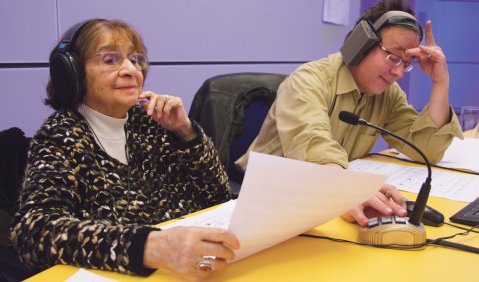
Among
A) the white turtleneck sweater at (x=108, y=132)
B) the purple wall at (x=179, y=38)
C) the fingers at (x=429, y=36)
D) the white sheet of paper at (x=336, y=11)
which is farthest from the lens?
the white sheet of paper at (x=336, y=11)

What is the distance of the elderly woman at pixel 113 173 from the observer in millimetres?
720

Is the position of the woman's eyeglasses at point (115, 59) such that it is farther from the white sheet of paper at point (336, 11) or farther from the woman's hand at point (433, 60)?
the white sheet of paper at point (336, 11)

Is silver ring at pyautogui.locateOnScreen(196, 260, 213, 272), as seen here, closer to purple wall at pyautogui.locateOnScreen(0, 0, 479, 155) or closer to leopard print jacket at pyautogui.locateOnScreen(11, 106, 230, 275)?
leopard print jacket at pyautogui.locateOnScreen(11, 106, 230, 275)

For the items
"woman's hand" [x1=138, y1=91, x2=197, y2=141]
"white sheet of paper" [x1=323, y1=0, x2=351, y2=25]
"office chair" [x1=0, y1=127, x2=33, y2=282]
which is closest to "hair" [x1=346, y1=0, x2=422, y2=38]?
"woman's hand" [x1=138, y1=91, x2=197, y2=141]

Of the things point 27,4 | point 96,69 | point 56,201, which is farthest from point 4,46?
point 56,201

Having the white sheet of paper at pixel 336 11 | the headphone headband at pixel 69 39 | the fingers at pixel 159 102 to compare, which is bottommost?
the fingers at pixel 159 102

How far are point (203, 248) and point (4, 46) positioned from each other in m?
1.06

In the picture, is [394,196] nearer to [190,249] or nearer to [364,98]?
[190,249]

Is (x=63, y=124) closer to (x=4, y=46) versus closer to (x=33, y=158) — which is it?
(x=33, y=158)

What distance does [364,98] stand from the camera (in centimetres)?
157

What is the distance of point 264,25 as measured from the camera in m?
2.39

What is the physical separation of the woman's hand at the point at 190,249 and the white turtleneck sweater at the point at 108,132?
444 mm

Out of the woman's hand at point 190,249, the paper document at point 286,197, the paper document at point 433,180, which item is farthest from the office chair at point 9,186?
the paper document at point 433,180

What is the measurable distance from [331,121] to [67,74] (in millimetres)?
822
